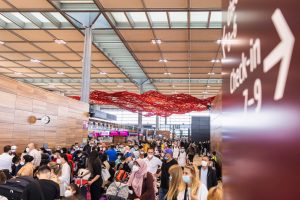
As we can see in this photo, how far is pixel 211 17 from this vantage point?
44.0 feet

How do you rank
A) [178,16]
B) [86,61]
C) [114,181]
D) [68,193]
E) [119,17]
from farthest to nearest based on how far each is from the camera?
[86,61] < [119,17] < [178,16] < [114,181] < [68,193]

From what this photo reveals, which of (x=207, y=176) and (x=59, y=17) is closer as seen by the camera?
(x=207, y=176)

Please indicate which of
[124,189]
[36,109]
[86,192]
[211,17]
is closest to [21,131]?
[36,109]

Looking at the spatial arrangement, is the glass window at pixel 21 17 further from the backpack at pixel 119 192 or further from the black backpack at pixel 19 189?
the black backpack at pixel 19 189

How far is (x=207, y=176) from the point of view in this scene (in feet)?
23.9

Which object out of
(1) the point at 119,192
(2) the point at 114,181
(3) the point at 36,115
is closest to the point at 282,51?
(1) the point at 119,192

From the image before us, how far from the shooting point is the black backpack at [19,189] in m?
4.58

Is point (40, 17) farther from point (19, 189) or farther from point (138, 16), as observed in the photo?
point (19, 189)

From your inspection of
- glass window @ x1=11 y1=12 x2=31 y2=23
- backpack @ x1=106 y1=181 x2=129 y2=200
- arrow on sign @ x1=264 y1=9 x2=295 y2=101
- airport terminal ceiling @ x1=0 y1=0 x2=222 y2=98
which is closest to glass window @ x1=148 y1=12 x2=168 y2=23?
airport terminal ceiling @ x1=0 y1=0 x2=222 y2=98

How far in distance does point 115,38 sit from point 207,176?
10.8 metres

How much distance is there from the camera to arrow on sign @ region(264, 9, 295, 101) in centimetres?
49

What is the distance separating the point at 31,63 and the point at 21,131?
38.3ft

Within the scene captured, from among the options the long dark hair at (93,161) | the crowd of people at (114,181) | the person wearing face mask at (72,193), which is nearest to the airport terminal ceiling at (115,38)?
the crowd of people at (114,181)

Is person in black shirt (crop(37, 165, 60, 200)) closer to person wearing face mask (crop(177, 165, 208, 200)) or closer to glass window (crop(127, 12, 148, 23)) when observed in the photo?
person wearing face mask (crop(177, 165, 208, 200))
